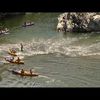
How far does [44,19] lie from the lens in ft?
144

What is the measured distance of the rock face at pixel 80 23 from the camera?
36.8 meters

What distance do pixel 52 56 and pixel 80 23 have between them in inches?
424

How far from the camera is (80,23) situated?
3728cm

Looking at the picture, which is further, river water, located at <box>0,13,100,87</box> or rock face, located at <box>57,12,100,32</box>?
rock face, located at <box>57,12,100,32</box>

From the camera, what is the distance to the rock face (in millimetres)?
36812

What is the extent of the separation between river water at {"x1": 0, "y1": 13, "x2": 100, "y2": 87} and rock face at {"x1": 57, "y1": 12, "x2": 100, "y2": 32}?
3.86 ft

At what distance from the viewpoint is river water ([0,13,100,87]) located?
21938mm

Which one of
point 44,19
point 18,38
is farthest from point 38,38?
point 44,19

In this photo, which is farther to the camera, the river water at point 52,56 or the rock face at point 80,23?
the rock face at point 80,23

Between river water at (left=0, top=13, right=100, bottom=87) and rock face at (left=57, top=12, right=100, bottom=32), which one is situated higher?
rock face at (left=57, top=12, right=100, bottom=32)

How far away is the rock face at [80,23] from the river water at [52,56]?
3.86ft

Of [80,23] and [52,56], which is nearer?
[52,56]

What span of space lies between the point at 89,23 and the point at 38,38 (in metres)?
6.38
